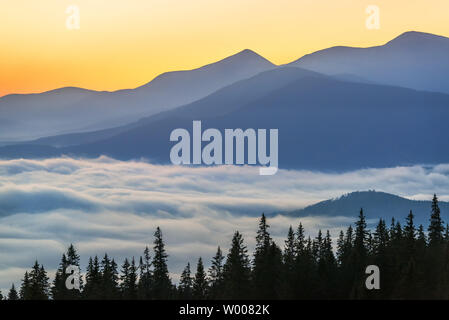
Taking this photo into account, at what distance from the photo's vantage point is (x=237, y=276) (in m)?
100

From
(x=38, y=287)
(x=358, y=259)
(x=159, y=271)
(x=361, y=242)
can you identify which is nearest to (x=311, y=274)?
(x=358, y=259)

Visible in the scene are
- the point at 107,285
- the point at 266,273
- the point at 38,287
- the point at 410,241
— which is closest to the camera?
the point at 410,241

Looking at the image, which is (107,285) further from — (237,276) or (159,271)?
(237,276)

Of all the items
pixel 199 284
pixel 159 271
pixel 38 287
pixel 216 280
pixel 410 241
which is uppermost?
pixel 410 241

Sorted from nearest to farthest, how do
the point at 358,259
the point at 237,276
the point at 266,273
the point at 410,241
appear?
the point at 410,241 → the point at 237,276 → the point at 358,259 → the point at 266,273

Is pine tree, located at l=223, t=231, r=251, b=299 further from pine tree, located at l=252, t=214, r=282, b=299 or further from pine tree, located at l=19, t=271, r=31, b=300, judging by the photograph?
pine tree, located at l=19, t=271, r=31, b=300

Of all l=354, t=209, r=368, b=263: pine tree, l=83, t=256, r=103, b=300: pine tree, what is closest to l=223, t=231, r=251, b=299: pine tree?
l=354, t=209, r=368, b=263: pine tree

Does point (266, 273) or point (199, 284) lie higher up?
point (266, 273)

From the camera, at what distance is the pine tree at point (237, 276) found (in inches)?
3920

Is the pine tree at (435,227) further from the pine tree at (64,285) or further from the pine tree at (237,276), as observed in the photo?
the pine tree at (64,285)
